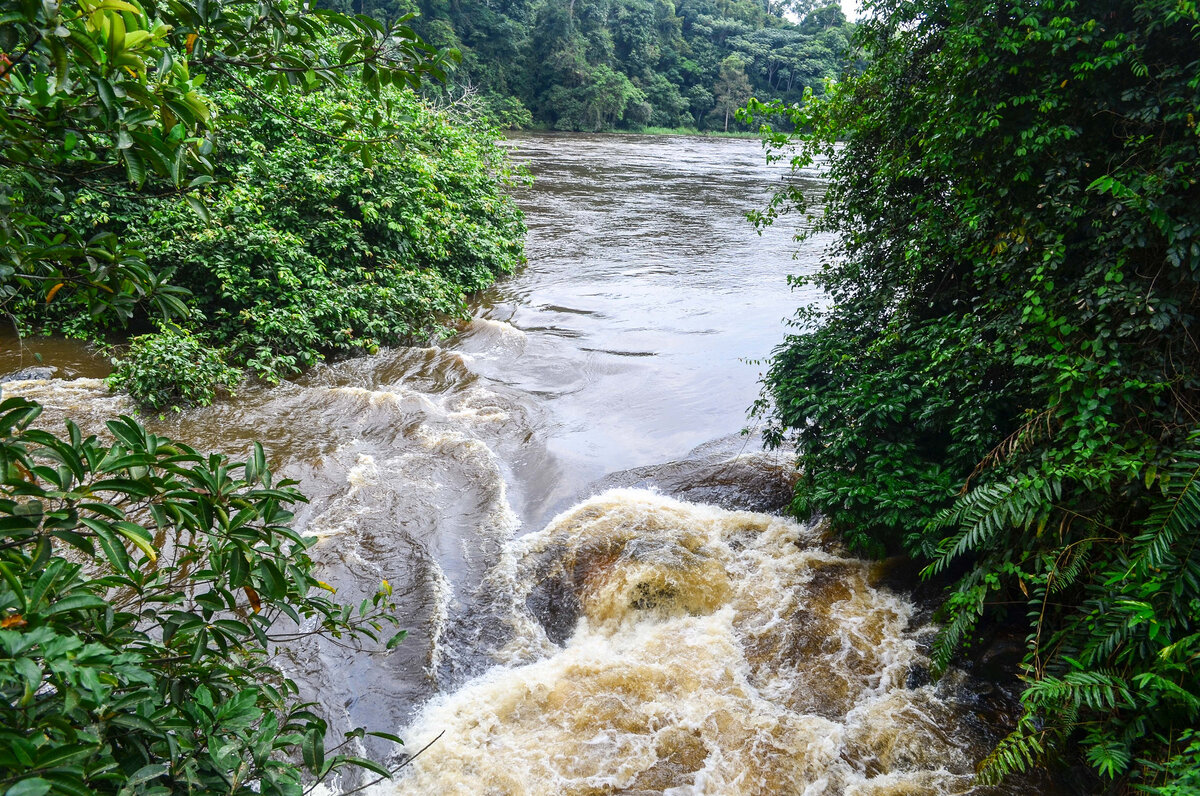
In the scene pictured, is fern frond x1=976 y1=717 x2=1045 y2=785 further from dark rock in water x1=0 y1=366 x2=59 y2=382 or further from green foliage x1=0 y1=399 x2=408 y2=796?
dark rock in water x1=0 y1=366 x2=59 y2=382

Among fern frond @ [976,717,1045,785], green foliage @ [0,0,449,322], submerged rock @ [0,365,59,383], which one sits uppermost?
green foliage @ [0,0,449,322]

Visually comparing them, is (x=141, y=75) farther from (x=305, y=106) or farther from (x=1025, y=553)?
(x=305, y=106)

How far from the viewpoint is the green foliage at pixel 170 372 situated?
6906 mm

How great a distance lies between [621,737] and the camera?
158 inches

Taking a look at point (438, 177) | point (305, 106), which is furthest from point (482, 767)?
point (438, 177)

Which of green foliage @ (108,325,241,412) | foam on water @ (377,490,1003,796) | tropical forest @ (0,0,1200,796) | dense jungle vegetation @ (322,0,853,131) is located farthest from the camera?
dense jungle vegetation @ (322,0,853,131)

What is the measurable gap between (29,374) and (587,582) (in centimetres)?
670

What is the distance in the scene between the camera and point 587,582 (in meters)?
5.34

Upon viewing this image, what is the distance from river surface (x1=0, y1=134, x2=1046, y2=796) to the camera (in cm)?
392

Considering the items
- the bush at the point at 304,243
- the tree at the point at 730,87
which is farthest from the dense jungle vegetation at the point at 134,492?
the tree at the point at 730,87

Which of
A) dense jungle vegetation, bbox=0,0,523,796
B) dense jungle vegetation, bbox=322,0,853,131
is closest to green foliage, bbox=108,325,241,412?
dense jungle vegetation, bbox=0,0,523,796

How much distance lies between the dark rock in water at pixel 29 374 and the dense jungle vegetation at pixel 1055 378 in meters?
8.23

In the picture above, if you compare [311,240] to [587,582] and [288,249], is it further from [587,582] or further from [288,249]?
[587,582]

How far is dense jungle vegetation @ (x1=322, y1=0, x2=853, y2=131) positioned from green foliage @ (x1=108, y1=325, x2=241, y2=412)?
36.8 metres
